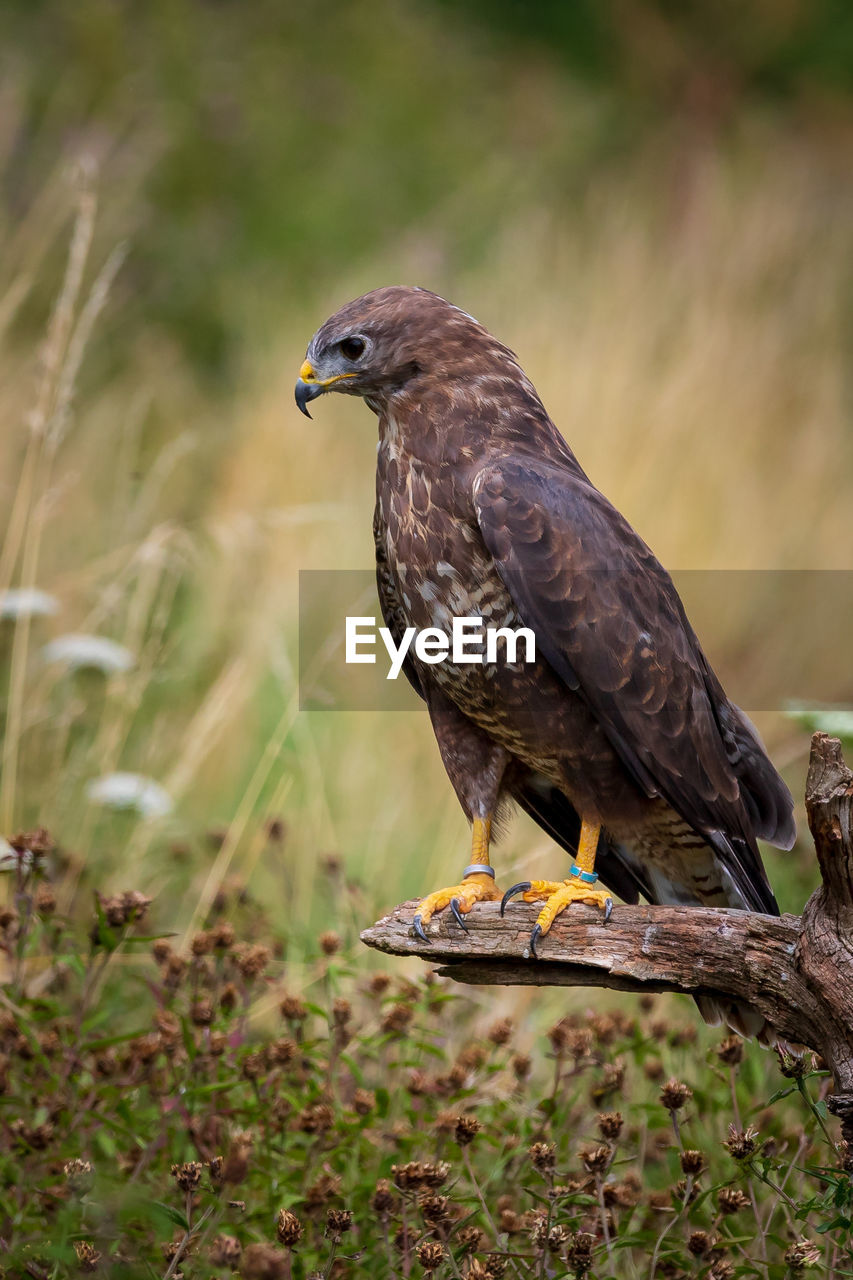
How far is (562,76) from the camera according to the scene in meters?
9.49

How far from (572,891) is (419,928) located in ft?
0.87

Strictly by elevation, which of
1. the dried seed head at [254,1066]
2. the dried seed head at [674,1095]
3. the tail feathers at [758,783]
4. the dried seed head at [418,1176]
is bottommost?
the dried seed head at [418,1176]

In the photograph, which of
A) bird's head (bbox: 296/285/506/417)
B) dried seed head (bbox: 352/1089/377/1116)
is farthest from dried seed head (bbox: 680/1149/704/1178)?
bird's head (bbox: 296/285/506/417)

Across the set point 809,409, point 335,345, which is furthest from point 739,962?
point 809,409

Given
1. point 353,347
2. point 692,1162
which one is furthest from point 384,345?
point 692,1162

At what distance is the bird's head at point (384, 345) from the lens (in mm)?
2318

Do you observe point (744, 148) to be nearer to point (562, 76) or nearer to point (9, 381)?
point (562, 76)

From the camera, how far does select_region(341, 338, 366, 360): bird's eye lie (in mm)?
2320

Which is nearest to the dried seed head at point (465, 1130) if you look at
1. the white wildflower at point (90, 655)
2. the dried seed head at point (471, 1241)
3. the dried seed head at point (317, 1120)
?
the dried seed head at point (471, 1241)

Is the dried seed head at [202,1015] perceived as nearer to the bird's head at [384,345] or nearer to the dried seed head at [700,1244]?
the dried seed head at [700,1244]

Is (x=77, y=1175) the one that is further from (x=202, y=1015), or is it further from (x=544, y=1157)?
(x=544, y=1157)

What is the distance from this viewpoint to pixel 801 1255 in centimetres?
177

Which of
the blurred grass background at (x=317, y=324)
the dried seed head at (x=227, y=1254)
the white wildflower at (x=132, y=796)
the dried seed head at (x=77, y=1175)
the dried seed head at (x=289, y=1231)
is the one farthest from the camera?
the blurred grass background at (x=317, y=324)

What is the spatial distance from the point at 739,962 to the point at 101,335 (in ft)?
19.4
